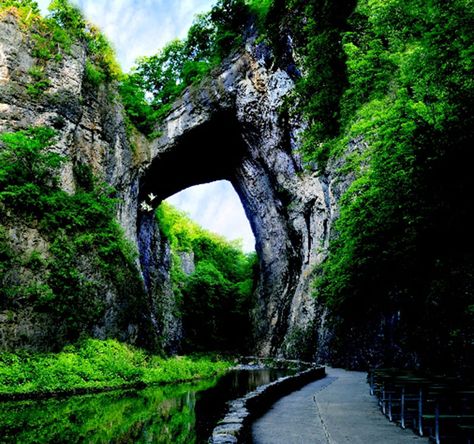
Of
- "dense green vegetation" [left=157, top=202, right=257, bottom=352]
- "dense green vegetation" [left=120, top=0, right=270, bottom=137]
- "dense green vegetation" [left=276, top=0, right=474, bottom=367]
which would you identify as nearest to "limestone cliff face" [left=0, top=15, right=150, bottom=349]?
"dense green vegetation" [left=120, top=0, right=270, bottom=137]

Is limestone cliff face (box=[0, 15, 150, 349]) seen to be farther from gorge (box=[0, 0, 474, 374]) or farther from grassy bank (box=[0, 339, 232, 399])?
grassy bank (box=[0, 339, 232, 399])

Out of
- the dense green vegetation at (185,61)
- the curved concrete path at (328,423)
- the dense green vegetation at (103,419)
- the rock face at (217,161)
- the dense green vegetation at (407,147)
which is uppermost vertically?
the dense green vegetation at (185,61)

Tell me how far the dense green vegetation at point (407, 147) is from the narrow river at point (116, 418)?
402 cm

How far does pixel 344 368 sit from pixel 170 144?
15722 mm

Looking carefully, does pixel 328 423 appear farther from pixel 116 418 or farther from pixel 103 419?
pixel 103 419

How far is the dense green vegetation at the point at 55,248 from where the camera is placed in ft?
38.8

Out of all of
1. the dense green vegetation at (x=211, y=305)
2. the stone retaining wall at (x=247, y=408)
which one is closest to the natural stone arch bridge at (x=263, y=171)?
the dense green vegetation at (x=211, y=305)

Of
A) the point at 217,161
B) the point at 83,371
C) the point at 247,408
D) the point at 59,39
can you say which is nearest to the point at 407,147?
the point at 247,408

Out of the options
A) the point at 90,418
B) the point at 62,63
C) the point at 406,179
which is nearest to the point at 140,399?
the point at 90,418

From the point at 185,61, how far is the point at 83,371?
23.0 metres

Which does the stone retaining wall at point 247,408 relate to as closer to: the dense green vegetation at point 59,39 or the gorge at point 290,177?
the gorge at point 290,177

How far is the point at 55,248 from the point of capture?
13.2 meters

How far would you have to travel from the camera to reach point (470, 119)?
401 centimetres

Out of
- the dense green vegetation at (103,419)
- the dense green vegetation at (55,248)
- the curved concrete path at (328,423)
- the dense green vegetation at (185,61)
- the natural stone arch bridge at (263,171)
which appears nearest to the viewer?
the curved concrete path at (328,423)
